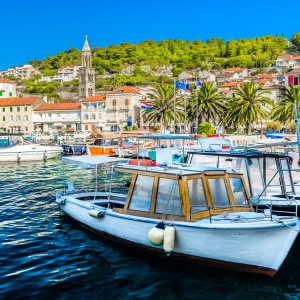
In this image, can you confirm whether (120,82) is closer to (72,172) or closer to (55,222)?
(72,172)

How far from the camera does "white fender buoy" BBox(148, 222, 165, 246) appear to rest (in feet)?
34.1

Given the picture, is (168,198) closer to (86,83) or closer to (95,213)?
(95,213)

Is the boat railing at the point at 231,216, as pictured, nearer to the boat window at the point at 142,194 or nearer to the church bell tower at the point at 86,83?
the boat window at the point at 142,194

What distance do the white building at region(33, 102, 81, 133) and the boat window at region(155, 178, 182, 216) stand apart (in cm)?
8462

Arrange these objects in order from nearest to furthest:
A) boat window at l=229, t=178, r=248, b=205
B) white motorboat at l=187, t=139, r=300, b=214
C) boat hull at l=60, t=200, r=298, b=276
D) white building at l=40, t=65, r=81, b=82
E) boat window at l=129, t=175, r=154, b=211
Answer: boat hull at l=60, t=200, r=298, b=276 < boat window at l=129, t=175, r=154, b=211 < boat window at l=229, t=178, r=248, b=205 < white motorboat at l=187, t=139, r=300, b=214 < white building at l=40, t=65, r=81, b=82

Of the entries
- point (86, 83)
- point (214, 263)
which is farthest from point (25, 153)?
point (86, 83)

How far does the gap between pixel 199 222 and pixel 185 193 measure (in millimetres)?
884

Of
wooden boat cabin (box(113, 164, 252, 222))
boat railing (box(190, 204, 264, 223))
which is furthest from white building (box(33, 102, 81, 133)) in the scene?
boat railing (box(190, 204, 264, 223))

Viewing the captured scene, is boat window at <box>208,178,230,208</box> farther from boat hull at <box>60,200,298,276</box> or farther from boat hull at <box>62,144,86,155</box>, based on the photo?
boat hull at <box>62,144,86,155</box>

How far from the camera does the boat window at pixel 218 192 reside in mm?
11344

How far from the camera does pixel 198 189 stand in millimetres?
11164

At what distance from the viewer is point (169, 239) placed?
10281 mm

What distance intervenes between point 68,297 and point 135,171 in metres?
4.28

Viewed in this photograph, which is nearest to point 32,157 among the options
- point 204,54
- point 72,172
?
point 72,172
